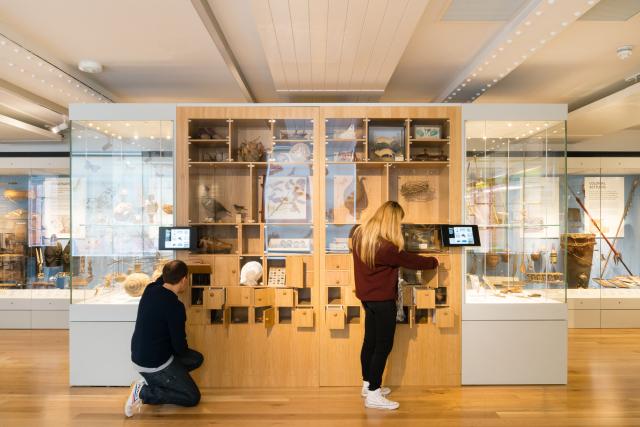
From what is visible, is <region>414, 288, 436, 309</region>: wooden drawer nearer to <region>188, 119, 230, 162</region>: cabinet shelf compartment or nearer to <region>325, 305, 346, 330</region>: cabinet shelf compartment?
<region>325, 305, 346, 330</region>: cabinet shelf compartment

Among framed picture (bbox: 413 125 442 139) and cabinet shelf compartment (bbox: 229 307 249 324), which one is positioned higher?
framed picture (bbox: 413 125 442 139)

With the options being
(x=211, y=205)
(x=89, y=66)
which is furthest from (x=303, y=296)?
(x=89, y=66)

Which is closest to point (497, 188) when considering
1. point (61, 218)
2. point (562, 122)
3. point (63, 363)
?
point (562, 122)

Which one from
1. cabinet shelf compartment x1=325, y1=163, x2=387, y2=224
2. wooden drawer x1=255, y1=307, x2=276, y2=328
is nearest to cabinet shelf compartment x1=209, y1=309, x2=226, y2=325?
wooden drawer x1=255, y1=307, x2=276, y2=328

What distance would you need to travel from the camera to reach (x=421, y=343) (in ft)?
13.1

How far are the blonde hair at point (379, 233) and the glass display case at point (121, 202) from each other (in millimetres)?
1842

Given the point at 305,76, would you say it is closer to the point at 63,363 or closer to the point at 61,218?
the point at 63,363

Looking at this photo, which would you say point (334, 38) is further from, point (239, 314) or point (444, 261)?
point (239, 314)

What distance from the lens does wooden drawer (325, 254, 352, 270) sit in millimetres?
3994

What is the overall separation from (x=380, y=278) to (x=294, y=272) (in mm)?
882

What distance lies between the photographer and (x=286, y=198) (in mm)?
4094

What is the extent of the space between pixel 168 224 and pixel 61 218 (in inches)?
138

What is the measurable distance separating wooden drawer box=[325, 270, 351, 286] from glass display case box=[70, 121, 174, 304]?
1.54 metres

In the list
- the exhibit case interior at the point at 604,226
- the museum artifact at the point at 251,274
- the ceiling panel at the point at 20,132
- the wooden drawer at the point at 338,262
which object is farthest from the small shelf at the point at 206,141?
the exhibit case interior at the point at 604,226
